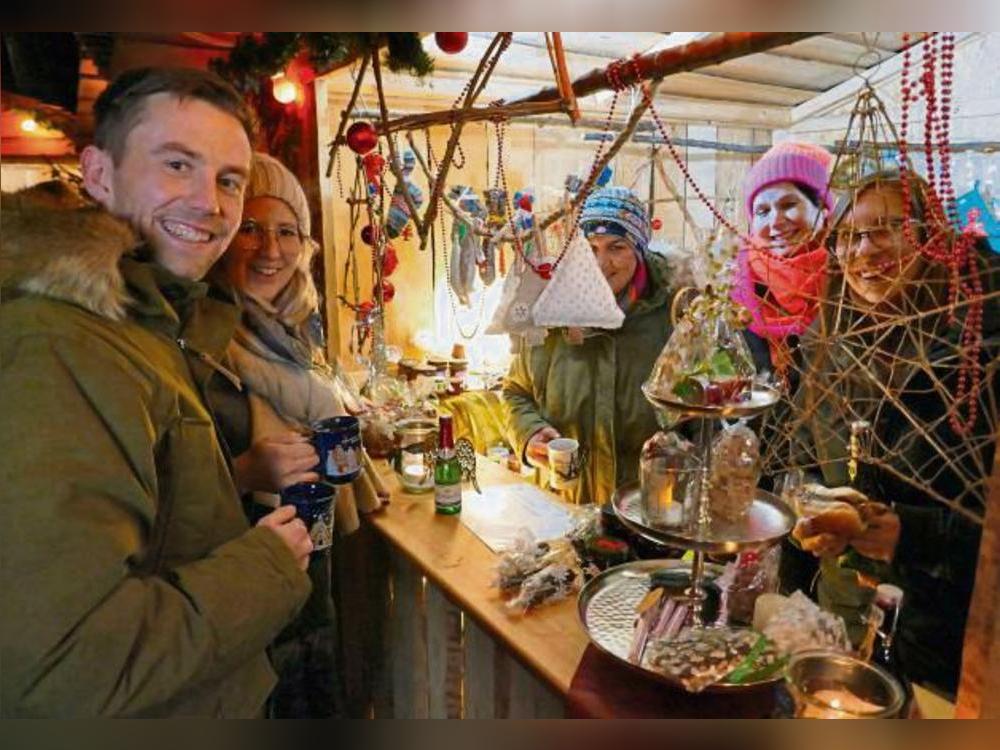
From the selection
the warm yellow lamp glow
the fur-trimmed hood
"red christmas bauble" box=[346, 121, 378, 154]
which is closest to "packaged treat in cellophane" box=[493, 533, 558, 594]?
the fur-trimmed hood

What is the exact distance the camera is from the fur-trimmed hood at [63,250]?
3.02ft

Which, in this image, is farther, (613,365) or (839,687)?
(613,365)

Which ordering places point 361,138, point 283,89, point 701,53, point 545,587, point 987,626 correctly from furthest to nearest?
point 283,89 → point 361,138 → point 545,587 → point 701,53 → point 987,626

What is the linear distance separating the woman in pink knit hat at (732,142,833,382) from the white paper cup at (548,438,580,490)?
0.58m

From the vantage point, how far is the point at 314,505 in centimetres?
124

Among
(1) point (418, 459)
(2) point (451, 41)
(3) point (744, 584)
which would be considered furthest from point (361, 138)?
(3) point (744, 584)

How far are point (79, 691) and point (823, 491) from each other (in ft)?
3.96

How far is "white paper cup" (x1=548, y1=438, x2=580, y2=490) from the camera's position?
6.56 ft

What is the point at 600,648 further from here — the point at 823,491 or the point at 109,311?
the point at 109,311

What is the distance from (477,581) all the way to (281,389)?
24.3 inches

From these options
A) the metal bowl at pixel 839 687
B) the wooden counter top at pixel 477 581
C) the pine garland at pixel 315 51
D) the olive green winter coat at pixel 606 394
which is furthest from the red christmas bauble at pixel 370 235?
the metal bowl at pixel 839 687

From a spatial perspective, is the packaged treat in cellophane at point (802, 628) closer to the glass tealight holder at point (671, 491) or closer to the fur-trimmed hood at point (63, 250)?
the glass tealight holder at point (671, 491)

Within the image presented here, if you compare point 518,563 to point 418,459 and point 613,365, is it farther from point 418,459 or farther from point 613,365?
point 613,365
